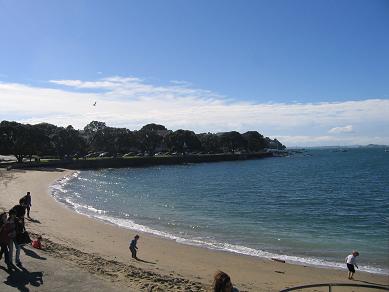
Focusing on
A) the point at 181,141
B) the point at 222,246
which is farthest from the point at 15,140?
the point at 222,246

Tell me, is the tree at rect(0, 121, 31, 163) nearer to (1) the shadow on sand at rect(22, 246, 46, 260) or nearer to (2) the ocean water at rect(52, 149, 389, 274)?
(2) the ocean water at rect(52, 149, 389, 274)

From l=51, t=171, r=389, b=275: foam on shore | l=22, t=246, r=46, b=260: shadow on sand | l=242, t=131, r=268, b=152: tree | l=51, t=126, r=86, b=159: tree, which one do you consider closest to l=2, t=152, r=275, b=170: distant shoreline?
l=51, t=126, r=86, b=159: tree

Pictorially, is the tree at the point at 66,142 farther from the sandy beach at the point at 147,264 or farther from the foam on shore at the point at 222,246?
the sandy beach at the point at 147,264

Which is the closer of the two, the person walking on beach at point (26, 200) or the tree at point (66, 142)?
the person walking on beach at point (26, 200)

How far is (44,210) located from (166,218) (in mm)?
9222

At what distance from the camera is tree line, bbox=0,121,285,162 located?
86500mm

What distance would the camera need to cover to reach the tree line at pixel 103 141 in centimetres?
8650

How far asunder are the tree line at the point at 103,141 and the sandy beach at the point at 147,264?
6430 centimetres

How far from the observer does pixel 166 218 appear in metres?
30.8

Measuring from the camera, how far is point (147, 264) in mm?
17172

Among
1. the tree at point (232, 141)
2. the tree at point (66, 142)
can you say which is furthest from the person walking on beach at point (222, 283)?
the tree at point (232, 141)

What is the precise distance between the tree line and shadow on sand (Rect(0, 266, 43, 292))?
7805 centimetres

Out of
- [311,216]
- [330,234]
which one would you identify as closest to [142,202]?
[311,216]

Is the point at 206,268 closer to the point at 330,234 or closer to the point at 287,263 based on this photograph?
the point at 287,263
